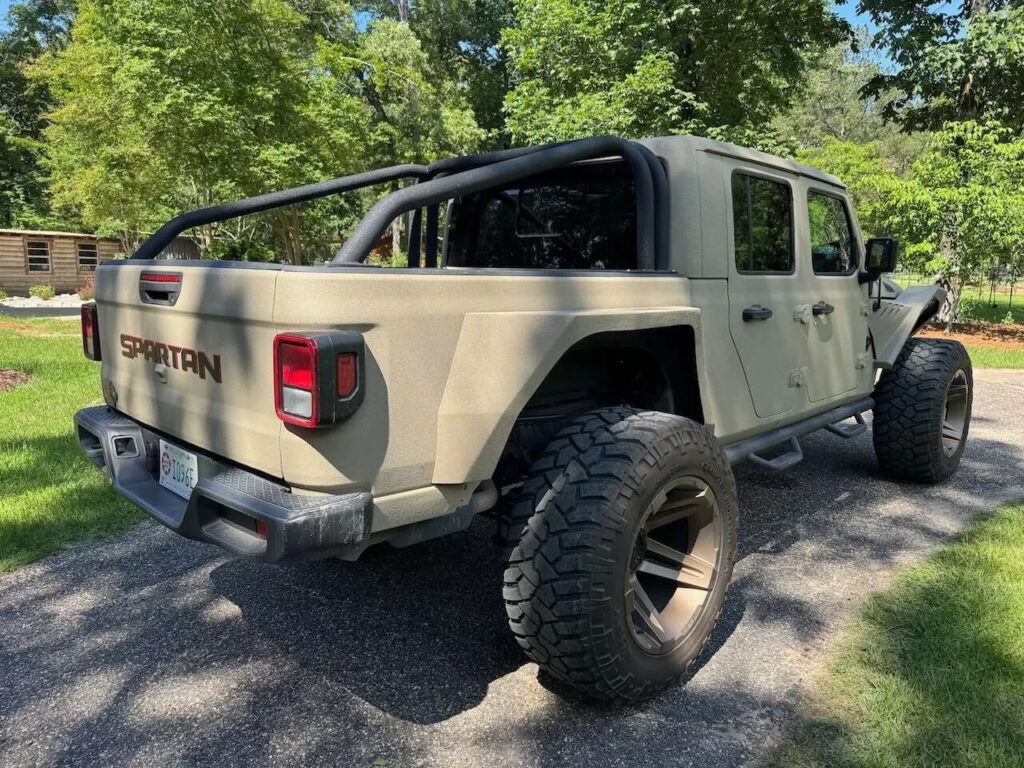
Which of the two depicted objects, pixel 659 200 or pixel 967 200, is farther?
pixel 967 200

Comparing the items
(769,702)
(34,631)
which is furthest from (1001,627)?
(34,631)

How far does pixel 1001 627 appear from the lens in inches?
110

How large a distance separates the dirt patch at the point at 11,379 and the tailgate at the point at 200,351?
587cm

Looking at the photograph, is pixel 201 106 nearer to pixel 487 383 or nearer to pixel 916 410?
pixel 916 410

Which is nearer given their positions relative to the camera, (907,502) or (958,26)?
(907,502)

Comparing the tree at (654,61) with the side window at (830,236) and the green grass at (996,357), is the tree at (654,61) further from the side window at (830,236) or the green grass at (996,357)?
the side window at (830,236)

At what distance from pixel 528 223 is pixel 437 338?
1.70 metres

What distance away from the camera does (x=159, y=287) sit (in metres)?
2.35

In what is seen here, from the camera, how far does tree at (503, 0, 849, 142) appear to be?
1318 cm

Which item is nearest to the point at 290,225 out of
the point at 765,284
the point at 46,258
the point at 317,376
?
the point at 46,258

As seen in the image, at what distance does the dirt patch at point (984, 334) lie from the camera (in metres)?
13.9

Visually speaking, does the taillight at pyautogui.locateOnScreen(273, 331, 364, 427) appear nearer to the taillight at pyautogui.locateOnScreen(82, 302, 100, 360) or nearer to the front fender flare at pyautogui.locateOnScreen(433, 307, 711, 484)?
the front fender flare at pyautogui.locateOnScreen(433, 307, 711, 484)

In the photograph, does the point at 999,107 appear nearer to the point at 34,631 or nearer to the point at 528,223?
the point at 528,223

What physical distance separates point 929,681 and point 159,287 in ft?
9.77
